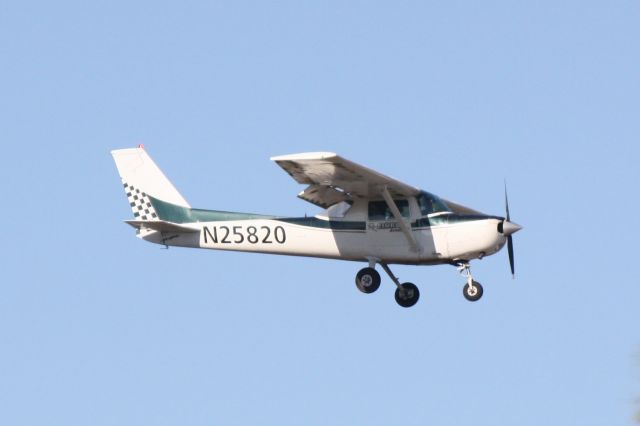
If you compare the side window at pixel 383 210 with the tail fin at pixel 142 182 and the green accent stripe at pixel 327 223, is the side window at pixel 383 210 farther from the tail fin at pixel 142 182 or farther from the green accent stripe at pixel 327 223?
the tail fin at pixel 142 182

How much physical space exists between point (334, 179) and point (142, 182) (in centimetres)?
532

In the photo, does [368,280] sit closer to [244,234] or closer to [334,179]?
[334,179]

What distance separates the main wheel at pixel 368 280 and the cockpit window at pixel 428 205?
160cm

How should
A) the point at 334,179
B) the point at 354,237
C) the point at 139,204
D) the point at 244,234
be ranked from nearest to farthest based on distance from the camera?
the point at 334,179
the point at 354,237
the point at 244,234
the point at 139,204

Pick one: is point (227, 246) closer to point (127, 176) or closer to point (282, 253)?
point (282, 253)

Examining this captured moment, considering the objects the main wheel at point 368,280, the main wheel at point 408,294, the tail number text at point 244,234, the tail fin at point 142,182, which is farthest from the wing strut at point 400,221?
the tail fin at point 142,182

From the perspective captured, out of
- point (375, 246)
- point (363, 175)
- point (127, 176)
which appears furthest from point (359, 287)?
point (127, 176)

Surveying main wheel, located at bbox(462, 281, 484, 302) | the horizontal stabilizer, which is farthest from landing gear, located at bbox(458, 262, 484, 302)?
the horizontal stabilizer

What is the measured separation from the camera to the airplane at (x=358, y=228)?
26641mm

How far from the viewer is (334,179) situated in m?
26.4

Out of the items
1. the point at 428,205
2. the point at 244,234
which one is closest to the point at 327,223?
the point at 244,234

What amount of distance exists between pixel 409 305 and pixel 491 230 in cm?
Answer: 265

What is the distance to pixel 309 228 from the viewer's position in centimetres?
2784

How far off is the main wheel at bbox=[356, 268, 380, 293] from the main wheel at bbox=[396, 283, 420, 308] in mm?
674
